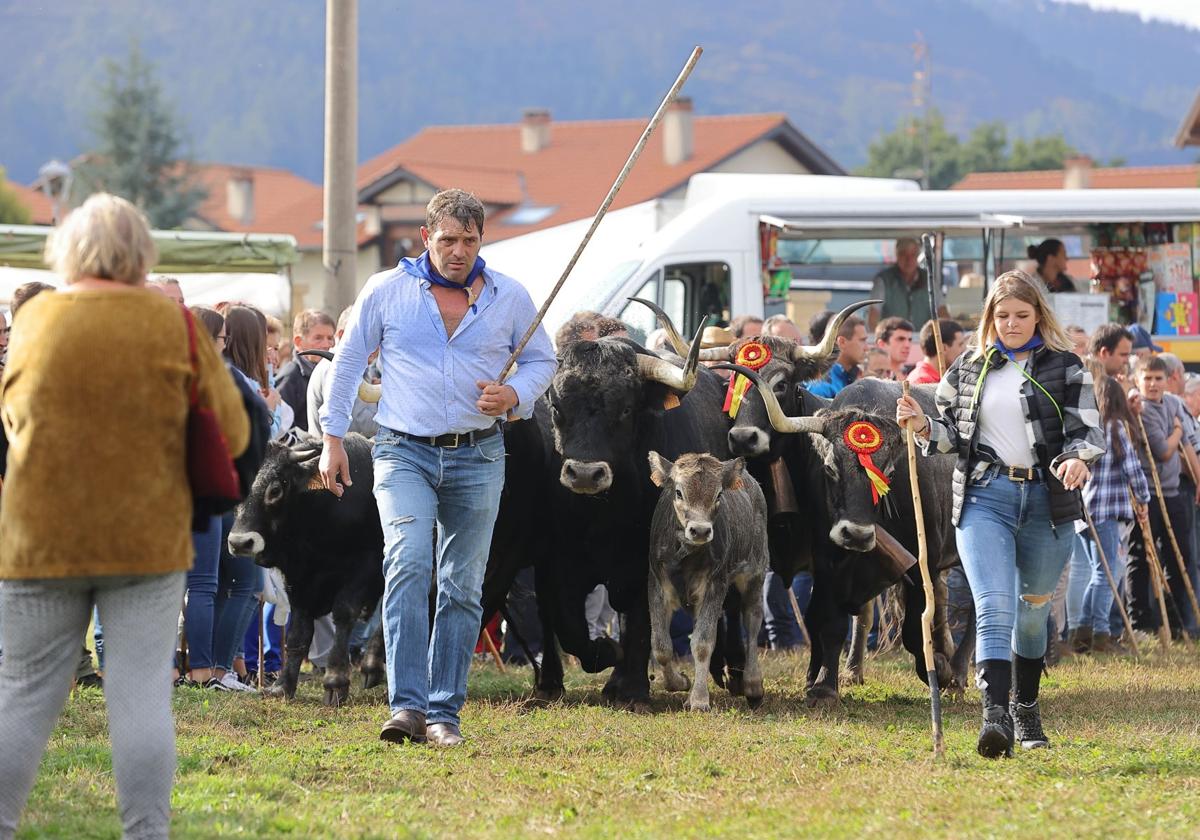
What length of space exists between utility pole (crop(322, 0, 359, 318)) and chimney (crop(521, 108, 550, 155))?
6726 cm

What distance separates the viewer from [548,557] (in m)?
9.48

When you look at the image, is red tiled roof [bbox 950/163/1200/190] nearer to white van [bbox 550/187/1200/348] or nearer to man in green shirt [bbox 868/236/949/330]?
white van [bbox 550/187/1200/348]

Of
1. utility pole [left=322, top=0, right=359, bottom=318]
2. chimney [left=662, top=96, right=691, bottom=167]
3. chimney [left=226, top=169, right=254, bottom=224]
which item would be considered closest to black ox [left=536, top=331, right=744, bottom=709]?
utility pole [left=322, top=0, right=359, bottom=318]

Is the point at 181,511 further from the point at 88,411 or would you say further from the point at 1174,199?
the point at 1174,199

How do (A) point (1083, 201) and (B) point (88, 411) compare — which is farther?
(A) point (1083, 201)

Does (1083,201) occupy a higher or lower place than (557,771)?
higher

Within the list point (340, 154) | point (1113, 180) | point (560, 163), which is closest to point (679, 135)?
point (560, 163)

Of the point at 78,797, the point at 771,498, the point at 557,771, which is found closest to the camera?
the point at 78,797

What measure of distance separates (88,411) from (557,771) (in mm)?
2776

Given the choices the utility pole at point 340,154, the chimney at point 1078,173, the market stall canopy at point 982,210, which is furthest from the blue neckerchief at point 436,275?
the chimney at point 1078,173

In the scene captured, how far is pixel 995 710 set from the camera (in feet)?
23.5

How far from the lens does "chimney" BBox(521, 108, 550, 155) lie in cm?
8112

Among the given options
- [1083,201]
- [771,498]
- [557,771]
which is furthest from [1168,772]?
[1083,201]

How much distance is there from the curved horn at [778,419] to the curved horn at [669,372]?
52 cm
